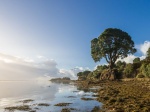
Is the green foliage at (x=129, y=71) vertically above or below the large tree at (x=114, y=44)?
below

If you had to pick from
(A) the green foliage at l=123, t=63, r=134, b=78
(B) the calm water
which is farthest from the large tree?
(B) the calm water

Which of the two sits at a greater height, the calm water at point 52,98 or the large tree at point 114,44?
the large tree at point 114,44

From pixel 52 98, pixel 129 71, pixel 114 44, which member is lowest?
pixel 52 98

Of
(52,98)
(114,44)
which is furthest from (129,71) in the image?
(52,98)

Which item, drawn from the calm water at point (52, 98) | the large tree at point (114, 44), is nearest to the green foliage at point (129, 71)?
the large tree at point (114, 44)

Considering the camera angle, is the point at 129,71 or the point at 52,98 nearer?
the point at 52,98

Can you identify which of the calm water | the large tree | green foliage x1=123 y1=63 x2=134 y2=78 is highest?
the large tree

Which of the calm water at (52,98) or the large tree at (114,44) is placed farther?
the large tree at (114,44)

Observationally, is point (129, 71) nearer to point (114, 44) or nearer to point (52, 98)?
point (114, 44)

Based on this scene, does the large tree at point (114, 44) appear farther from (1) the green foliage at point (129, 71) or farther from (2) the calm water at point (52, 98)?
(2) the calm water at point (52, 98)

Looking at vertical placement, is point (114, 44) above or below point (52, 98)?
above

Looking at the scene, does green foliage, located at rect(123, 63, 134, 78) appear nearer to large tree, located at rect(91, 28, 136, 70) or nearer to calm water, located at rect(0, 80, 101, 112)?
large tree, located at rect(91, 28, 136, 70)

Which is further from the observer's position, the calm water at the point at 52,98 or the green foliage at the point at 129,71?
the green foliage at the point at 129,71

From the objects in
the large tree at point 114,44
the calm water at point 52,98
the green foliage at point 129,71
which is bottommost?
the calm water at point 52,98
